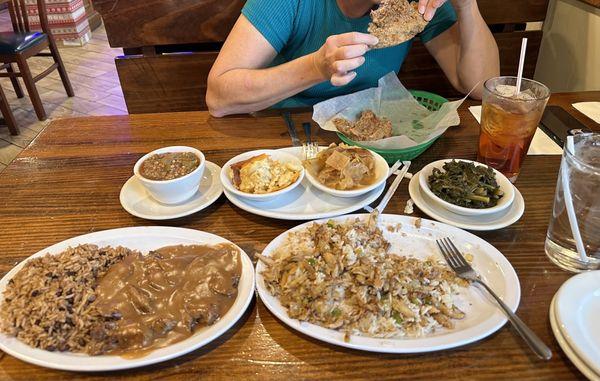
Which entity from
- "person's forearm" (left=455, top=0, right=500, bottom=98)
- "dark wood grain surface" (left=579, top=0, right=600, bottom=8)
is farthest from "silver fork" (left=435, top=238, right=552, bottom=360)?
"dark wood grain surface" (left=579, top=0, right=600, bottom=8)

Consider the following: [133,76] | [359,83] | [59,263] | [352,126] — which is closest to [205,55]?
[133,76]

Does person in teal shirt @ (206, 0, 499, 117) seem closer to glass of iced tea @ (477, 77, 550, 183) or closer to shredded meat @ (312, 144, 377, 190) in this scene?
shredded meat @ (312, 144, 377, 190)

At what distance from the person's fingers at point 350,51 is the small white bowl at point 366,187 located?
348 millimetres

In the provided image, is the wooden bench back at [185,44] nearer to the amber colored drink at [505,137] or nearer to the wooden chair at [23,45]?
the amber colored drink at [505,137]

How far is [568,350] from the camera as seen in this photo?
890mm

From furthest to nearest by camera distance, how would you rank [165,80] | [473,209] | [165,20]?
[165,80] < [165,20] < [473,209]

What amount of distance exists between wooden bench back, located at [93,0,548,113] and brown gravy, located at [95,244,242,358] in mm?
1909

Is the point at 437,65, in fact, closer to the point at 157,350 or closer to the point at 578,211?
the point at 578,211

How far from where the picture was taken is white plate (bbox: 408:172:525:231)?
124 centimetres

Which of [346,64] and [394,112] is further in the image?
[394,112]

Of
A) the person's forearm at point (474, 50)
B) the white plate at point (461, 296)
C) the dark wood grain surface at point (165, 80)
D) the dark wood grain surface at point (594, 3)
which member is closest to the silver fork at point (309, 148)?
the white plate at point (461, 296)

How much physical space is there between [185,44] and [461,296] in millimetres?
2419

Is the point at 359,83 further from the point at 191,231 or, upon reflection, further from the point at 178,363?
the point at 178,363

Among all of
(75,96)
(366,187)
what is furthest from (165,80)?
(75,96)
